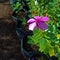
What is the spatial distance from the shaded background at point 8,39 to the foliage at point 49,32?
0.69 meters

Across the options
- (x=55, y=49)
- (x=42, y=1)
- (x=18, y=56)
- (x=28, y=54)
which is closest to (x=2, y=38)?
(x=18, y=56)

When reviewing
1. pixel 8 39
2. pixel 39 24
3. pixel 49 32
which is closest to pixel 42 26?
pixel 39 24

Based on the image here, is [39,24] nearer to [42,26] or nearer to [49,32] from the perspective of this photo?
[42,26]

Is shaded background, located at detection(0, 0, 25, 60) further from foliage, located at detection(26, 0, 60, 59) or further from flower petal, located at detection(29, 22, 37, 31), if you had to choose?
flower petal, located at detection(29, 22, 37, 31)

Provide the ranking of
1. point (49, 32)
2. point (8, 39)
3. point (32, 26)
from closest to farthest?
point (32, 26) → point (49, 32) → point (8, 39)

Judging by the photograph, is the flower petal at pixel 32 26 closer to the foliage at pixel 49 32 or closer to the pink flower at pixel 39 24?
the pink flower at pixel 39 24

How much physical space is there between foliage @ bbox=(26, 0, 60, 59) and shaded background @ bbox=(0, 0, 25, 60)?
2.26 ft

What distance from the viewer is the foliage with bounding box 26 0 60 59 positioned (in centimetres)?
159

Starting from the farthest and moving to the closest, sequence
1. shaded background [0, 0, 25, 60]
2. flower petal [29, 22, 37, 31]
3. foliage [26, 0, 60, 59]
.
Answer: shaded background [0, 0, 25, 60] → foliage [26, 0, 60, 59] → flower petal [29, 22, 37, 31]

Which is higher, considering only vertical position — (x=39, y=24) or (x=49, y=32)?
(x=39, y=24)

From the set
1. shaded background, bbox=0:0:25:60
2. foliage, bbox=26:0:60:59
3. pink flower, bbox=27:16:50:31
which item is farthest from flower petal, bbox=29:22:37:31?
shaded background, bbox=0:0:25:60

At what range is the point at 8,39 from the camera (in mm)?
3740

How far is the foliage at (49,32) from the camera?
5.20ft

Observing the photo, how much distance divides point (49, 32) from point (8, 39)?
2.09 metres
